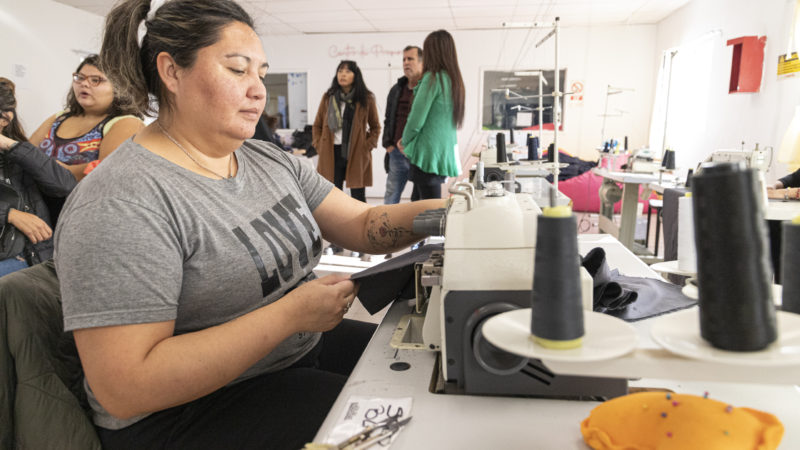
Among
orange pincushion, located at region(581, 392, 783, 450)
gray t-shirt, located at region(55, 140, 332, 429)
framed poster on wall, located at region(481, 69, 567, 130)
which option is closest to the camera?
orange pincushion, located at region(581, 392, 783, 450)

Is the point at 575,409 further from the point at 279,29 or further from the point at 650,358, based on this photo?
the point at 279,29

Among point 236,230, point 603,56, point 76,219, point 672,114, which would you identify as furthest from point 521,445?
point 603,56

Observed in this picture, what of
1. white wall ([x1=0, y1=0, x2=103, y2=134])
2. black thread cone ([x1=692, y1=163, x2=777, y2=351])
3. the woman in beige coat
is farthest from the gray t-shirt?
white wall ([x1=0, y1=0, x2=103, y2=134])

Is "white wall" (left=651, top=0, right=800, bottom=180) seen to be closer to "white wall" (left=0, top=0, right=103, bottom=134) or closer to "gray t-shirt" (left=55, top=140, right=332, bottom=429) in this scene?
"gray t-shirt" (left=55, top=140, right=332, bottom=429)

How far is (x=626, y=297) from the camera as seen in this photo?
3.45ft

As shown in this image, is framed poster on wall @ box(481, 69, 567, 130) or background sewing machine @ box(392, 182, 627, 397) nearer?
background sewing machine @ box(392, 182, 627, 397)

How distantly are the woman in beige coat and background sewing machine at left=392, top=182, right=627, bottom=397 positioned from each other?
397cm

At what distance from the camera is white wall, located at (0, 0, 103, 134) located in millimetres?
5207

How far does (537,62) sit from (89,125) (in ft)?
21.0

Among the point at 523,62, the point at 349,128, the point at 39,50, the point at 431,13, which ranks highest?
the point at 431,13

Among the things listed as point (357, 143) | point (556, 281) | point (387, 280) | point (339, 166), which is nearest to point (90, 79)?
point (387, 280)

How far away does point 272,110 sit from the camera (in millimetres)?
8211

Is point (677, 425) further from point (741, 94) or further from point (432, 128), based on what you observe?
point (741, 94)

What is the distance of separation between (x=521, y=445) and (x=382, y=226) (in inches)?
31.5
